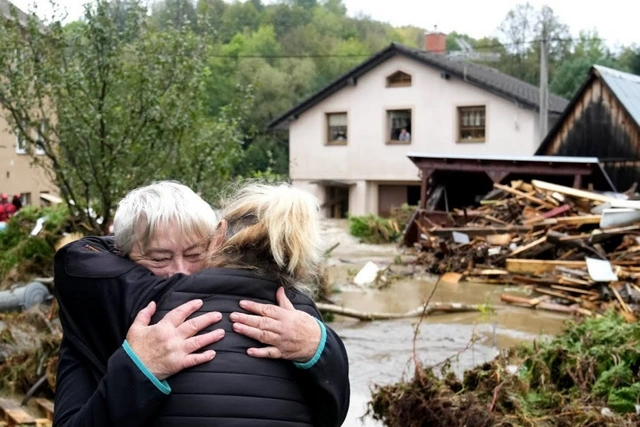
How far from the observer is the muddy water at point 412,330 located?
9.40 meters

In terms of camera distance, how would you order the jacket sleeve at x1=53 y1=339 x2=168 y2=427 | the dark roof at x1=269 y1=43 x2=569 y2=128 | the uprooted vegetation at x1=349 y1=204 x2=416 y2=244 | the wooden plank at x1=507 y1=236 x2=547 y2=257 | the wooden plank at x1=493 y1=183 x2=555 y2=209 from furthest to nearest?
the dark roof at x1=269 y1=43 x2=569 y2=128 < the uprooted vegetation at x1=349 y1=204 x2=416 y2=244 < the wooden plank at x1=493 y1=183 x2=555 y2=209 < the wooden plank at x1=507 y1=236 x2=547 y2=257 < the jacket sleeve at x1=53 y1=339 x2=168 y2=427

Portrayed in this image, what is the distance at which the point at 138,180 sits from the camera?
9.83 meters

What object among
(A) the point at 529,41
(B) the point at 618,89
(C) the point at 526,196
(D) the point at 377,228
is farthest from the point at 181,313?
(A) the point at 529,41

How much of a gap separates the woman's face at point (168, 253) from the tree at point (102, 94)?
7275mm

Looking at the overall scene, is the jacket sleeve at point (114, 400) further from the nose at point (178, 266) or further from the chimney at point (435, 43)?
the chimney at point (435, 43)

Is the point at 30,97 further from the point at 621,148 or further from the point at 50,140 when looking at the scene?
the point at 621,148

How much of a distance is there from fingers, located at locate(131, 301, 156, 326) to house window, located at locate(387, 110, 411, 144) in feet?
107

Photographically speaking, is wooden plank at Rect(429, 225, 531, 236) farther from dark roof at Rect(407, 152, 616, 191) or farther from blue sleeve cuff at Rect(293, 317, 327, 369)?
blue sleeve cuff at Rect(293, 317, 327, 369)

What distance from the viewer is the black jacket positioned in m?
2.00

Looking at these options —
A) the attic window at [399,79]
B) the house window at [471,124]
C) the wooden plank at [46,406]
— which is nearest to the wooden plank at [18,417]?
the wooden plank at [46,406]

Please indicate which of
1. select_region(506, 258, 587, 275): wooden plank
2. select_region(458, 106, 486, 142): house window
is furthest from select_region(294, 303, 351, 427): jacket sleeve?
select_region(458, 106, 486, 142): house window

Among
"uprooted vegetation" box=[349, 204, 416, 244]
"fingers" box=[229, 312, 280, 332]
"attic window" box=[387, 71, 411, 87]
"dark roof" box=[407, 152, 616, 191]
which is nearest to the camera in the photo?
"fingers" box=[229, 312, 280, 332]

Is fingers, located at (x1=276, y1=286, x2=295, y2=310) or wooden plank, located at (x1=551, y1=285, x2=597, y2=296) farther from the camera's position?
wooden plank, located at (x1=551, y1=285, x2=597, y2=296)

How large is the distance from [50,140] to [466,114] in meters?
25.3
